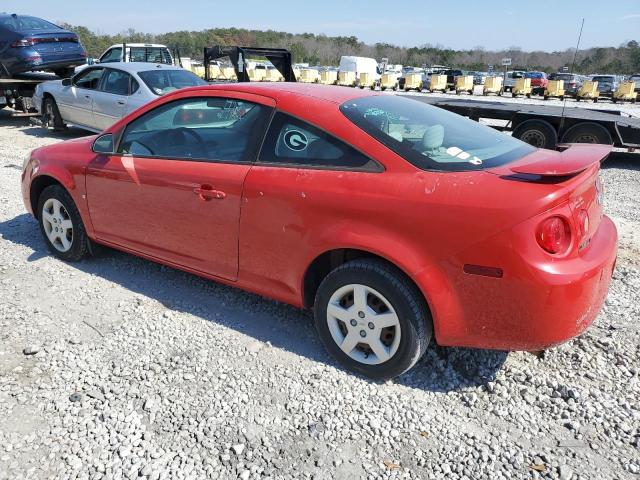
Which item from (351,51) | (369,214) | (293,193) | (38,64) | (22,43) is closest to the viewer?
(369,214)

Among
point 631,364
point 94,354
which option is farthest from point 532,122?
point 94,354

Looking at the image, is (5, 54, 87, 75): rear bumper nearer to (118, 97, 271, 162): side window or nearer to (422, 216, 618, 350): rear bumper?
(118, 97, 271, 162): side window

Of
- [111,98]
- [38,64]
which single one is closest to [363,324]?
[111,98]

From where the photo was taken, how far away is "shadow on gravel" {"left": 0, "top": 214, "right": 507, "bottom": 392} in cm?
297

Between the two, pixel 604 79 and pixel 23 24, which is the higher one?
pixel 23 24

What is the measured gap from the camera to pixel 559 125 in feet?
31.7

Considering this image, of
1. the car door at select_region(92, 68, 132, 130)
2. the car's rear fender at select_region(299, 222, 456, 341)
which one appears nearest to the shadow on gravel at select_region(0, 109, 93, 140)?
the car door at select_region(92, 68, 132, 130)

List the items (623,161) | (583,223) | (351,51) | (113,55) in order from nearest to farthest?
(583,223), (623,161), (113,55), (351,51)

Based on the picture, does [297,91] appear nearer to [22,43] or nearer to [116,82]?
[116,82]

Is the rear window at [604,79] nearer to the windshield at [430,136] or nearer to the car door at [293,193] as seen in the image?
the windshield at [430,136]

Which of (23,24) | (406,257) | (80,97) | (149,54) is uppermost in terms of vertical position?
(23,24)

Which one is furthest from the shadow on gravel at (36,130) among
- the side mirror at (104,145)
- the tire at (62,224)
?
the side mirror at (104,145)

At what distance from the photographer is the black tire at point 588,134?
9219 mm

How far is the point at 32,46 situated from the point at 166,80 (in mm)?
4744
